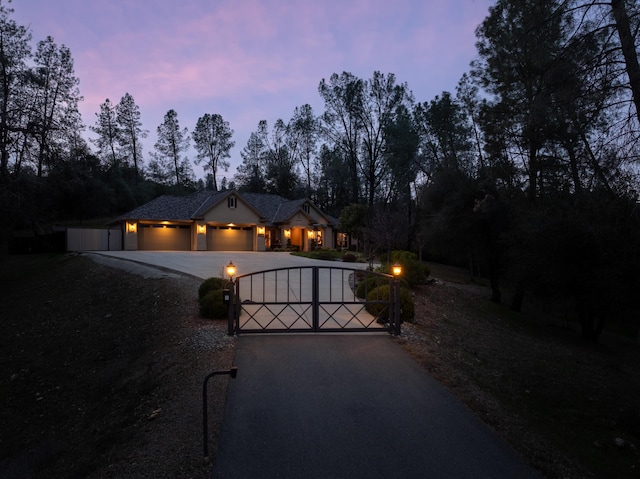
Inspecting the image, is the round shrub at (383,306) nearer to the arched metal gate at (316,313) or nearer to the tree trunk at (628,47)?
the arched metal gate at (316,313)

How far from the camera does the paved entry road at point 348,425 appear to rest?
3861 millimetres

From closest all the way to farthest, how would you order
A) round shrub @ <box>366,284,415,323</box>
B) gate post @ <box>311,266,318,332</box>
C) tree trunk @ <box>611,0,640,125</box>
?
tree trunk @ <box>611,0,640,125</box>
gate post @ <box>311,266,318,332</box>
round shrub @ <box>366,284,415,323</box>

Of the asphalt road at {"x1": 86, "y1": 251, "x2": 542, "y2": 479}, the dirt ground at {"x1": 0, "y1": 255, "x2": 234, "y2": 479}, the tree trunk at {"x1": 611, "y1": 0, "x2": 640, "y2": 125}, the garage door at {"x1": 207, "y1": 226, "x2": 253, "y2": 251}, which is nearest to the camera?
the asphalt road at {"x1": 86, "y1": 251, "x2": 542, "y2": 479}

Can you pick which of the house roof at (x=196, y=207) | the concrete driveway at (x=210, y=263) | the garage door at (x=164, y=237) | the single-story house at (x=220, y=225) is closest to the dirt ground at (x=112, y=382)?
the concrete driveway at (x=210, y=263)

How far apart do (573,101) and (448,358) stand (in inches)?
194

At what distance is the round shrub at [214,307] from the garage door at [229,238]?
22.6 metres

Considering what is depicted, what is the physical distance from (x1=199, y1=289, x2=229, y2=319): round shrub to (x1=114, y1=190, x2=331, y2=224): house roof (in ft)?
72.2

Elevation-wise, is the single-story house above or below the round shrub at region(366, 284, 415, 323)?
above

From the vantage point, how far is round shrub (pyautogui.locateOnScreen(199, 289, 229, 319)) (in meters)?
8.84

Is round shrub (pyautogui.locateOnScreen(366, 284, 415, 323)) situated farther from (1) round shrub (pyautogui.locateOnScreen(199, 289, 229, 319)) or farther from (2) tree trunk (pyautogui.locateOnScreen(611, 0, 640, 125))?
(2) tree trunk (pyautogui.locateOnScreen(611, 0, 640, 125))

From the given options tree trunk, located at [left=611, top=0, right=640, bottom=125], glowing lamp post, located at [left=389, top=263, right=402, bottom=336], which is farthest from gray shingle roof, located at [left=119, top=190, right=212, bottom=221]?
tree trunk, located at [left=611, top=0, right=640, bottom=125]

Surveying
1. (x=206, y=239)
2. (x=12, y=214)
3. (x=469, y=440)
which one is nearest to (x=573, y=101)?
(x=469, y=440)

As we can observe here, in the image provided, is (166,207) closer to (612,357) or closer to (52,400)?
(52,400)

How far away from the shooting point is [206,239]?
100 feet
